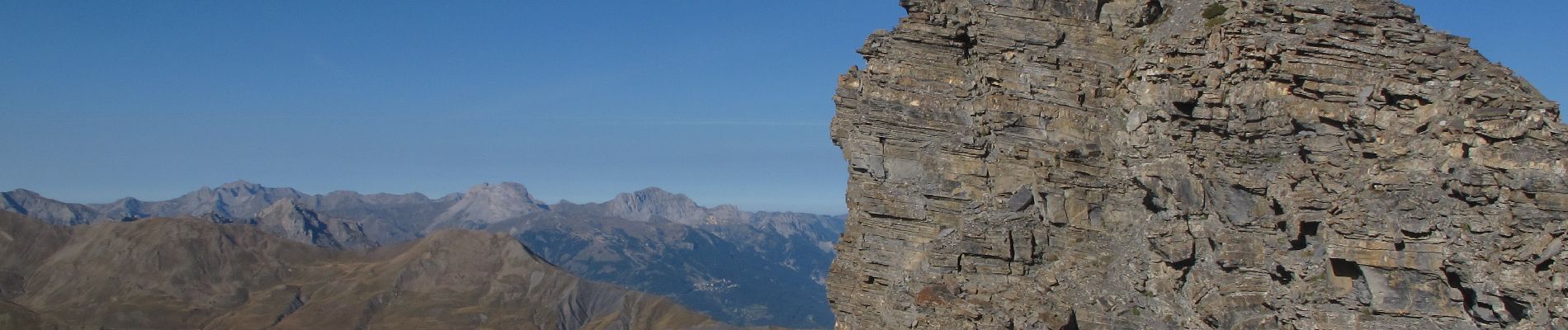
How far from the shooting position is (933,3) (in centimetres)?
2936

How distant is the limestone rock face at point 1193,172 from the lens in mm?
20594

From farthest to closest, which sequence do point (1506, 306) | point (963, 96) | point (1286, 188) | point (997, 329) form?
point (963, 96) < point (997, 329) < point (1286, 188) < point (1506, 306)

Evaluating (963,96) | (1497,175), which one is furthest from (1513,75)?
(963,96)

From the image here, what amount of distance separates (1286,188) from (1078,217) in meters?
5.49

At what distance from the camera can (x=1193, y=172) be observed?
24656mm

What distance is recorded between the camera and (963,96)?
28.7 metres

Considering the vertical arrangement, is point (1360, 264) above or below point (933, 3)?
below

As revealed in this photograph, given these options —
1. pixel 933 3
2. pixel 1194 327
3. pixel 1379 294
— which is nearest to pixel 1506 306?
pixel 1379 294

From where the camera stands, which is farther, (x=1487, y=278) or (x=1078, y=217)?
(x=1078, y=217)

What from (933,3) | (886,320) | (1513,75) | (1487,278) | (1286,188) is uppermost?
(933,3)

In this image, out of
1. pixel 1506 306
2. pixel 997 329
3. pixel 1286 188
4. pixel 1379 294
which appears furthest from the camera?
pixel 997 329

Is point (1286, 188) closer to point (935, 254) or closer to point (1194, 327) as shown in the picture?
point (1194, 327)

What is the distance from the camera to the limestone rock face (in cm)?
2059

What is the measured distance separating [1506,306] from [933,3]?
50.9 feet
